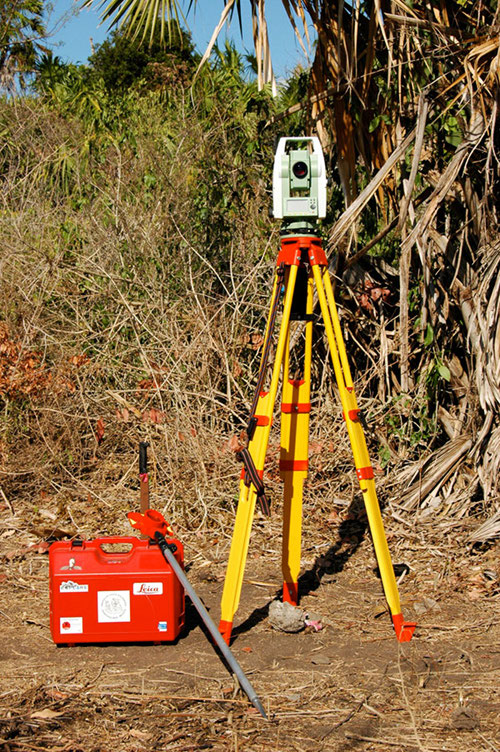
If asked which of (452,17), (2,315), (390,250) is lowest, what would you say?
(2,315)

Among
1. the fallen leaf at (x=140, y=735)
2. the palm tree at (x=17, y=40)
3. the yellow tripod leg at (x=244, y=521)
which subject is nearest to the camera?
the fallen leaf at (x=140, y=735)

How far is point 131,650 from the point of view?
358 centimetres

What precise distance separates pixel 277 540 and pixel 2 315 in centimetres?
323

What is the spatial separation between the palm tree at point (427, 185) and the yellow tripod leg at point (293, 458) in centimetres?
128

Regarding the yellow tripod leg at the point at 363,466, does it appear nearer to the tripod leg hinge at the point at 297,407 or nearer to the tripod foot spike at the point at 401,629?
the tripod foot spike at the point at 401,629

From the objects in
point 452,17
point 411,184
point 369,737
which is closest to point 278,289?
point 411,184

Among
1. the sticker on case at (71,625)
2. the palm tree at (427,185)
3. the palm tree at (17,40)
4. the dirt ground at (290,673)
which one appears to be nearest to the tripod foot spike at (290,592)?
the dirt ground at (290,673)

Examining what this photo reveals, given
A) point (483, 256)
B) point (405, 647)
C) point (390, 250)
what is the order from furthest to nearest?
point (390, 250)
point (483, 256)
point (405, 647)

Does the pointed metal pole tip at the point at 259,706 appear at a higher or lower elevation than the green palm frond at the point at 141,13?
lower

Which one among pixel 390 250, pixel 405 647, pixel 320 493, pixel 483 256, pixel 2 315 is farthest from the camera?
pixel 2 315

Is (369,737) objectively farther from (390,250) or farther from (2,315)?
(2,315)

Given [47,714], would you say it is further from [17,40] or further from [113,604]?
[17,40]

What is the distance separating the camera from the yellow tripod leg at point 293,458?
13.0ft

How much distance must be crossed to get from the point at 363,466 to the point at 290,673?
928mm
